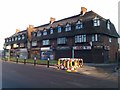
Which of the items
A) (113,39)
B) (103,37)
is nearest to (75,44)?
(103,37)

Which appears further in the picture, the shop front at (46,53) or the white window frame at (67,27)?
the shop front at (46,53)

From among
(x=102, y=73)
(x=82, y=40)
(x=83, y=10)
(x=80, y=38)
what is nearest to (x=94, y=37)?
(x=82, y=40)

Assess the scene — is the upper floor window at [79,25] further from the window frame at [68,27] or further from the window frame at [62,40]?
the window frame at [62,40]

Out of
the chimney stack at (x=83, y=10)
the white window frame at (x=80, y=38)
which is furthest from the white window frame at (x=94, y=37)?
the chimney stack at (x=83, y=10)

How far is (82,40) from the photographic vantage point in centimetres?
3672

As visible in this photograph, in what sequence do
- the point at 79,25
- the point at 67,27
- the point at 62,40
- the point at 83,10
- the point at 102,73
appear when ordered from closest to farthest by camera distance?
the point at 102,73 < the point at 79,25 < the point at 83,10 < the point at 67,27 < the point at 62,40

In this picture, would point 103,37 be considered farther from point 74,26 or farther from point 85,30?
point 74,26

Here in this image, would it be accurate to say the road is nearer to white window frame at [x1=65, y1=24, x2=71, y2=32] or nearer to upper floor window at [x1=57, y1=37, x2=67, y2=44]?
upper floor window at [x1=57, y1=37, x2=67, y2=44]

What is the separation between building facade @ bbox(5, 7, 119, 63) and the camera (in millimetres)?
34312

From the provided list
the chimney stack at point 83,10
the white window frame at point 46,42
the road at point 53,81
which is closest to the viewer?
the road at point 53,81

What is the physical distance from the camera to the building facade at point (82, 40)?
34312 millimetres

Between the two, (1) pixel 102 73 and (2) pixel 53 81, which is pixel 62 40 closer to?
(1) pixel 102 73

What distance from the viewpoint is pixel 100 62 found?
110 feet

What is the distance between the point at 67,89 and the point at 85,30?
26664mm
